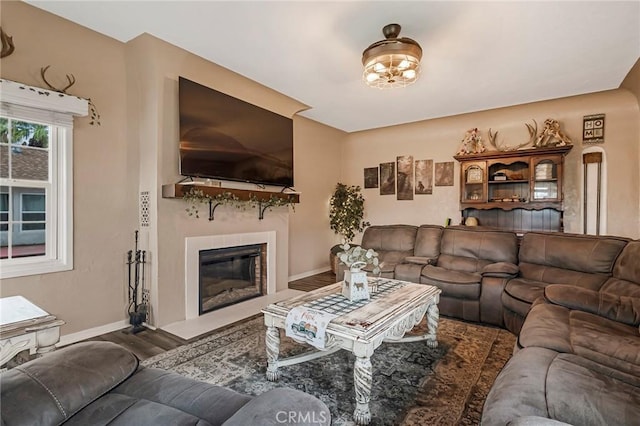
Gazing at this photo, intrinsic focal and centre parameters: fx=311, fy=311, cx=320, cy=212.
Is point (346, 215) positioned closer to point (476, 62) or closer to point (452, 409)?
point (476, 62)

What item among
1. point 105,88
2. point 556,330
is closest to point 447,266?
point 556,330

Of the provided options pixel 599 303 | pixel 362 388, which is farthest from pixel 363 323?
pixel 599 303

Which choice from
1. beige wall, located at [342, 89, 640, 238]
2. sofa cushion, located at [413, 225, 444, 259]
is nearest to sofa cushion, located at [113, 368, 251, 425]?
sofa cushion, located at [413, 225, 444, 259]

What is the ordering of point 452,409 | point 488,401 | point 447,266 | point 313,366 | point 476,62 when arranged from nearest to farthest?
point 488,401 → point 452,409 → point 313,366 → point 476,62 → point 447,266

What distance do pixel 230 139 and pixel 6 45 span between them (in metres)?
1.93

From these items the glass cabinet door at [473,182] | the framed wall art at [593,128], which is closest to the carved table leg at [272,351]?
the glass cabinet door at [473,182]

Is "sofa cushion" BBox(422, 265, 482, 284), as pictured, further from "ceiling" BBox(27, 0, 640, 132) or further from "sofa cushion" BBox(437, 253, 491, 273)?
"ceiling" BBox(27, 0, 640, 132)

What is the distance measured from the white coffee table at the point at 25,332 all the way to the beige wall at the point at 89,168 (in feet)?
4.96

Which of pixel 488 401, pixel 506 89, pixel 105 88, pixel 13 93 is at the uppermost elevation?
pixel 506 89

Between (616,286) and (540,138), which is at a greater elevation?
(540,138)

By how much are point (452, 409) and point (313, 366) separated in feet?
3.21

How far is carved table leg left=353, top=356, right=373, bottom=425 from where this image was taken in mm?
1754

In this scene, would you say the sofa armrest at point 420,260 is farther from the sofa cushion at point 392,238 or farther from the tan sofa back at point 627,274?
the tan sofa back at point 627,274

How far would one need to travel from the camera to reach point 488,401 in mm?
1368
